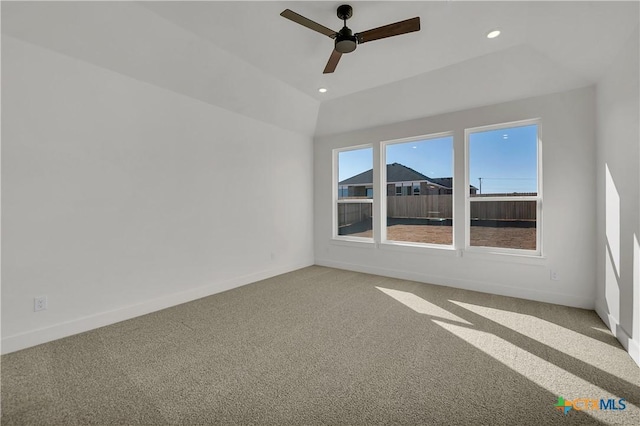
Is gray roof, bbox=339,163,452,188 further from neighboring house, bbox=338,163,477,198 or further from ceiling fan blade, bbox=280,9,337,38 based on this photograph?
ceiling fan blade, bbox=280,9,337,38

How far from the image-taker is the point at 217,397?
1.77 meters

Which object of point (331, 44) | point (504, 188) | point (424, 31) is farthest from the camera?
point (504, 188)

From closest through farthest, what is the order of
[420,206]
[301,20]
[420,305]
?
1. [301,20]
2. [420,305]
3. [420,206]

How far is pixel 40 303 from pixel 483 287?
4.93m

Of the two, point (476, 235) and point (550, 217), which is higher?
point (550, 217)

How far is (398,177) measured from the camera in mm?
4836

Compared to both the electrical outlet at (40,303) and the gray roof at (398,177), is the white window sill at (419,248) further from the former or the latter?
the electrical outlet at (40,303)

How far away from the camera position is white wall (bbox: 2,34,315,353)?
7.88ft

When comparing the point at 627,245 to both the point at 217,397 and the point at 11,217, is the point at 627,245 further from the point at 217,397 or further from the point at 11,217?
the point at 11,217

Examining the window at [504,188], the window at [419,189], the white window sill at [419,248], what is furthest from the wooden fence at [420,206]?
the white window sill at [419,248]

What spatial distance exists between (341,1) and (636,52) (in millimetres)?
2385

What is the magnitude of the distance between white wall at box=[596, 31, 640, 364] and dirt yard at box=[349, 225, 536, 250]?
713mm

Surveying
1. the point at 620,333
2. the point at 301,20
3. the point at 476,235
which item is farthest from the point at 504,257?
the point at 301,20

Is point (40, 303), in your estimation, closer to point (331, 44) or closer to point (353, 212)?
point (331, 44)
